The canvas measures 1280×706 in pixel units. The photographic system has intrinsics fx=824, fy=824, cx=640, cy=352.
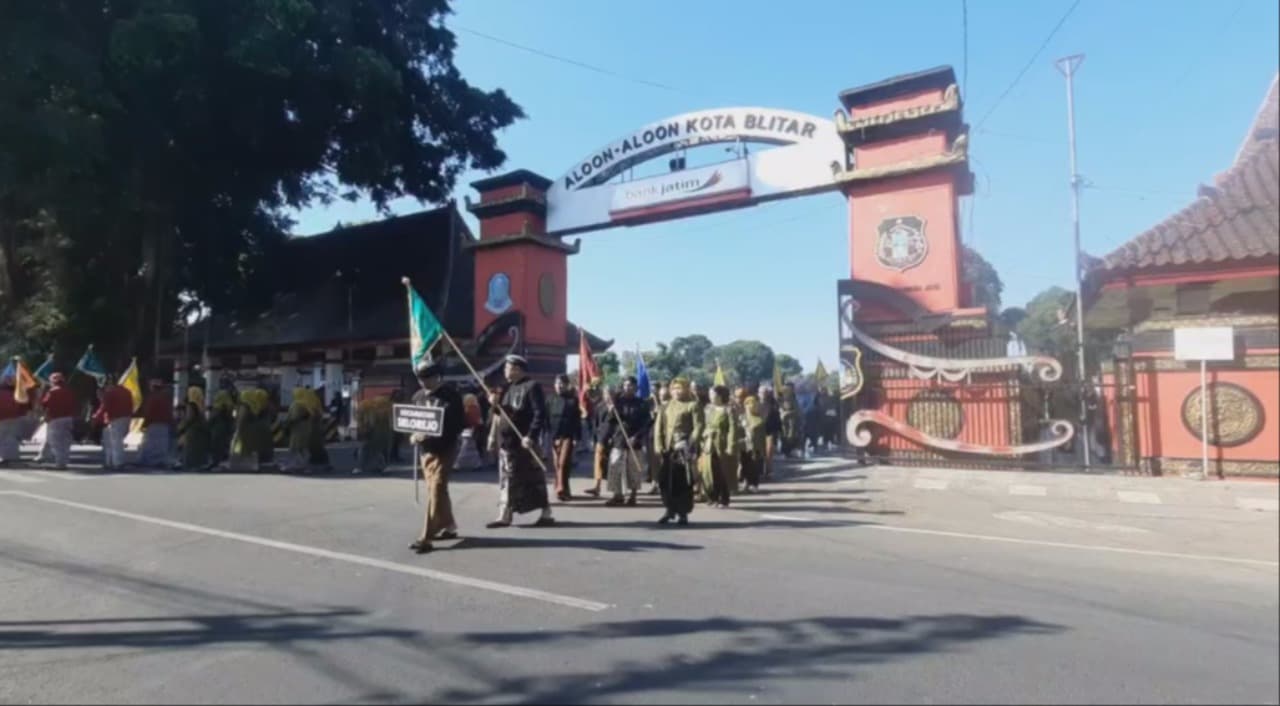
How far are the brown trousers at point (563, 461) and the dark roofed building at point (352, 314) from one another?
27.7 ft

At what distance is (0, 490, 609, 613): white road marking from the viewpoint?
5289 millimetres

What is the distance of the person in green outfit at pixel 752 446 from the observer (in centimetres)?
1157

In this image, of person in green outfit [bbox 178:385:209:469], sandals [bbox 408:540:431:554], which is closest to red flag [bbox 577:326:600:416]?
sandals [bbox 408:540:431:554]

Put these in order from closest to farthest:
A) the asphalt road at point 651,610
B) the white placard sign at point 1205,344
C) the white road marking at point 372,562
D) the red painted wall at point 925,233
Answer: the white placard sign at point 1205,344, the asphalt road at point 651,610, the white road marking at point 372,562, the red painted wall at point 925,233

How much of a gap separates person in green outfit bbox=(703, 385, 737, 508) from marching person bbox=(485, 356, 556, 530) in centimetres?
245

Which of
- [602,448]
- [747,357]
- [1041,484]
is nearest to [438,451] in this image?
[602,448]

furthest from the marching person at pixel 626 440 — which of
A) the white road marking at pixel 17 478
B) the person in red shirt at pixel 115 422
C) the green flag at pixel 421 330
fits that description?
the person in red shirt at pixel 115 422

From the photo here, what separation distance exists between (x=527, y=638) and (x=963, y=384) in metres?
8.88

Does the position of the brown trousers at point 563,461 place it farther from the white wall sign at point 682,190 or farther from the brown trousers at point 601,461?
the white wall sign at point 682,190

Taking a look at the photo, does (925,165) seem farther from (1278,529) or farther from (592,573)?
(1278,529)

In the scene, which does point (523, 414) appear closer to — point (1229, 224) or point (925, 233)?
point (1229, 224)

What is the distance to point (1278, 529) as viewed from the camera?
1.40 metres

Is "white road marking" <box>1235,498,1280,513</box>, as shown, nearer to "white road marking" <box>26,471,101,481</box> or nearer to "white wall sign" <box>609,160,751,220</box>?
"white wall sign" <box>609,160,751,220</box>

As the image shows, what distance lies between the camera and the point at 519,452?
7.93 m
